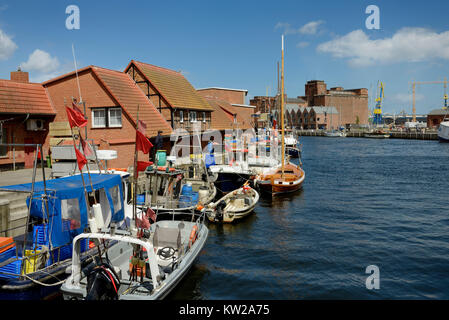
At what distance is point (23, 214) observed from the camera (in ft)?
48.8

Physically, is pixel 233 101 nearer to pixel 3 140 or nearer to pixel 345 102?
pixel 3 140

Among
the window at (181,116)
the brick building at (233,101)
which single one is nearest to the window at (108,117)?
the window at (181,116)

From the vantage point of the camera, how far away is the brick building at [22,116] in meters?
23.6

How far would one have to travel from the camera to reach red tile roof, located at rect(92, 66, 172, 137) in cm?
2670

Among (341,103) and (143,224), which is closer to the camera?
(143,224)

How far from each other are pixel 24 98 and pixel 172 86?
43.1 ft

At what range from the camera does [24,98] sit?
25.9m

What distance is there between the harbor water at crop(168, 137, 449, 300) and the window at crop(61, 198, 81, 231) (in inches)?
167

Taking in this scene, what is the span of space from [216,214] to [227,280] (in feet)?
23.1

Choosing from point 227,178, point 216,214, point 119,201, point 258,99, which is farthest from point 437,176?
point 258,99

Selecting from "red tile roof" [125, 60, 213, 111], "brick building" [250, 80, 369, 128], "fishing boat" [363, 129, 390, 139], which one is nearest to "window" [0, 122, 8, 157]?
"red tile roof" [125, 60, 213, 111]

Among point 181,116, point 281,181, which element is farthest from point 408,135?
point 181,116

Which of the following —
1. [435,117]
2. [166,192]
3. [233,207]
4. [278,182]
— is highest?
[435,117]
